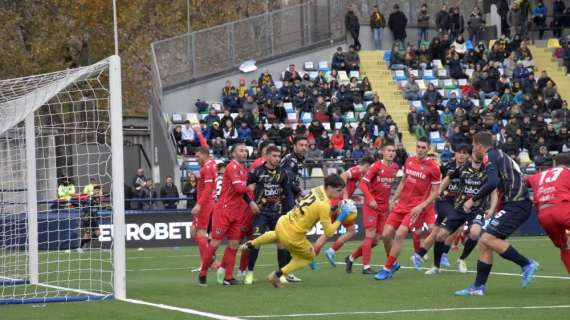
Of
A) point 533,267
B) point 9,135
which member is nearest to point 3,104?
point 9,135

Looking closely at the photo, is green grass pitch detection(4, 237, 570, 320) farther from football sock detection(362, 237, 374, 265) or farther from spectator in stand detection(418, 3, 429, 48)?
spectator in stand detection(418, 3, 429, 48)

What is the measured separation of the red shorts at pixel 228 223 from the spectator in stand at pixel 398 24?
2863 cm

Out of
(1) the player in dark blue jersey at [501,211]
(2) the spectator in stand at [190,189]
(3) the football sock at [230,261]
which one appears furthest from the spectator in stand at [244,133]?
(1) the player in dark blue jersey at [501,211]

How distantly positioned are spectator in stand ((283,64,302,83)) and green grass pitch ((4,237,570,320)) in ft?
67.0

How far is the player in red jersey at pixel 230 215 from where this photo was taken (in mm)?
16984

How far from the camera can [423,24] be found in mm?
45375

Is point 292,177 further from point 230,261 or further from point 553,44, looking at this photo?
point 553,44

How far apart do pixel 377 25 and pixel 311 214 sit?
98.9 ft

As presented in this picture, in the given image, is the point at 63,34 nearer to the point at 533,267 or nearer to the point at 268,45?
the point at 268,45

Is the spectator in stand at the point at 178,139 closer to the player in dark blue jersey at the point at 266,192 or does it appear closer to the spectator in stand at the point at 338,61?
the spectator in stand at the point at 338,61

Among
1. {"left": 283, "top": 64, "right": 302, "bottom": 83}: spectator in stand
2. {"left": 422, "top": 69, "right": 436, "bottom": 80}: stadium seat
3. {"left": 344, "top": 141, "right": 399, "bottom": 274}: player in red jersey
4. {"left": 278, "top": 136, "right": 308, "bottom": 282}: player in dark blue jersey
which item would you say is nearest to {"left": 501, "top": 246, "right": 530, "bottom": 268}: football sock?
{"left": 278, "top": 136, "right": 308, "bottom": 282}: player in dark blue jersey

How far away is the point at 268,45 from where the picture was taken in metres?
42.3

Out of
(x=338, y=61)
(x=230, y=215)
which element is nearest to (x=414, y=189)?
(x=230, y=215)

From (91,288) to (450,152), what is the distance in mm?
21368
